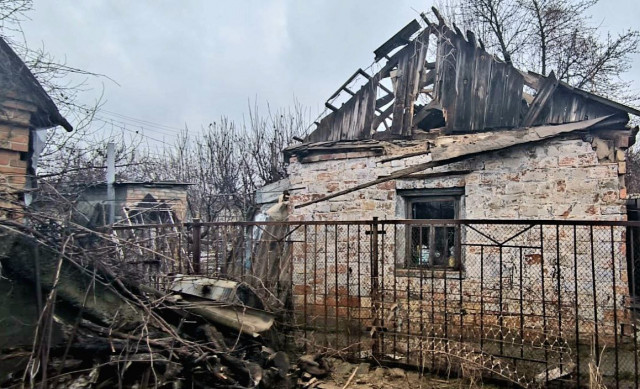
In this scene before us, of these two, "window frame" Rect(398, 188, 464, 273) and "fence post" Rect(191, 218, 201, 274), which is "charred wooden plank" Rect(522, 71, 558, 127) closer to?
"window frame" Rect(398, 188, 464, 273)

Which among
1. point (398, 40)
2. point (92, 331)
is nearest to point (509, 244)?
point (398, 40)

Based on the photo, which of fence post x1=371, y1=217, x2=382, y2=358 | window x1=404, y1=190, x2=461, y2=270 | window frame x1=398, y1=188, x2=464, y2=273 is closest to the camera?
fence post x1=371, y1=217, x2=382, y2=358

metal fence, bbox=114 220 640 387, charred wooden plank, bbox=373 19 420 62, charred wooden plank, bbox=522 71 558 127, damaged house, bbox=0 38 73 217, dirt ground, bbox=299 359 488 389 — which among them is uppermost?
charred wooden plank, bbox=373 19 420 62

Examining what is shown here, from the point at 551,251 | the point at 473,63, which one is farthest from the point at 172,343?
the point at 473,63

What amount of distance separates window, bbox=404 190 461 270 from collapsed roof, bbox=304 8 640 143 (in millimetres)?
1083

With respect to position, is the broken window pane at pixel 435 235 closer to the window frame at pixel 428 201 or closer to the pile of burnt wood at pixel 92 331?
the window frame at pixel 428 201

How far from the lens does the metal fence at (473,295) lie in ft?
14.1

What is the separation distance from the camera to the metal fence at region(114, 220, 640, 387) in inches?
169

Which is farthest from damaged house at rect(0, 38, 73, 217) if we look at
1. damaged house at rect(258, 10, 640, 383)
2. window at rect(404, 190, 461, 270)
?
window at rect(404, 190, 461, 270)

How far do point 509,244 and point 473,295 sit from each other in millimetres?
1221

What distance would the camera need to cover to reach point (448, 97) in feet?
21.9

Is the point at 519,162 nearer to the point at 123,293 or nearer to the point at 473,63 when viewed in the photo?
the point at 473,63

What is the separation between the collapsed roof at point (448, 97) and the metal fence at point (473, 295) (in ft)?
5.52

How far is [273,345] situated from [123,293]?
6.40ft
